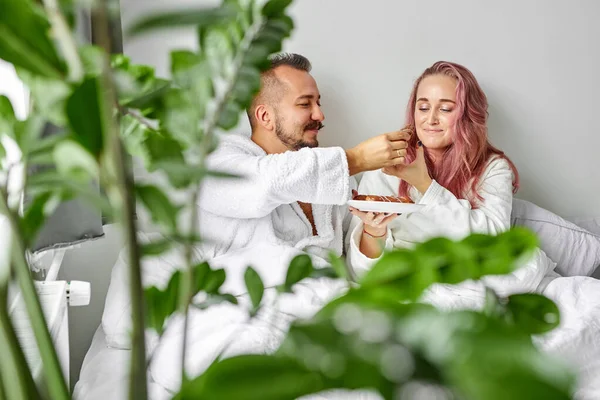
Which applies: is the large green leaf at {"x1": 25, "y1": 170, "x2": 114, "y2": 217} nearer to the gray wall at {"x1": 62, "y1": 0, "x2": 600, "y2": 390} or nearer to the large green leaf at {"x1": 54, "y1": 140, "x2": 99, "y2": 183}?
the large green leaf at {"x1": 54, "y1": 140, "x2": 99, "y2": 183}

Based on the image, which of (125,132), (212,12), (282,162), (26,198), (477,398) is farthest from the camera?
(282,162)

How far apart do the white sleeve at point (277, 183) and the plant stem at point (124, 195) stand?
4.80ft

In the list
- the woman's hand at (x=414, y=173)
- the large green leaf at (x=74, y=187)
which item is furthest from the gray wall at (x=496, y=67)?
the large green leaf at (x=74, y=187)

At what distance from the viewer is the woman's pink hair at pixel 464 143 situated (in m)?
2.26

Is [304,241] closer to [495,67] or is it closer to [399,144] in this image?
[399,144]

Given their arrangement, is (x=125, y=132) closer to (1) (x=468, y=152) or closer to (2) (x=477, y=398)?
(2) (x=477, y=398)

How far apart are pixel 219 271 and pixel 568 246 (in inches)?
76.7

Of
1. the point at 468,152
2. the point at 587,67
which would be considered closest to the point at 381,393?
the point at 468,152

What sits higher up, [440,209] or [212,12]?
[212,12]

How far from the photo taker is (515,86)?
248cm

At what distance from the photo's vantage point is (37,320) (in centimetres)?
36

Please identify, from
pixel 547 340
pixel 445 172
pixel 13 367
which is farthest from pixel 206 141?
pixel 445 172

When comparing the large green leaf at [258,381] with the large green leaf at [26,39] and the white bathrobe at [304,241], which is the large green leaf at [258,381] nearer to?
the large green leaf at [26,39]

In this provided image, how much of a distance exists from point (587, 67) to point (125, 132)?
2440 millimetres
